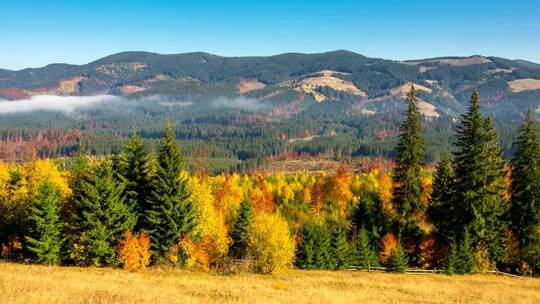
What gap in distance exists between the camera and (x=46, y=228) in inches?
1907

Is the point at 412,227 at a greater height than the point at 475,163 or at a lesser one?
lesser

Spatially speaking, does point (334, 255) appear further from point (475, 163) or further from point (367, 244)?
point (475, 163)

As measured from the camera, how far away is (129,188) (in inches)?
2023

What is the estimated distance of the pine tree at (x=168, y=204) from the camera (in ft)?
161

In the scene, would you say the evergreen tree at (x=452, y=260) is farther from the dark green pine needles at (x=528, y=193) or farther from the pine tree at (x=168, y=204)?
the pine tree at (x=168, y=204)

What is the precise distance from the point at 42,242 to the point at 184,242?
1424cm

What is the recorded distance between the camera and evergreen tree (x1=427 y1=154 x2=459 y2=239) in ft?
185

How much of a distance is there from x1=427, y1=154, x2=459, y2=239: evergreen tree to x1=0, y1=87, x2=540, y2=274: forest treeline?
0.50 ft

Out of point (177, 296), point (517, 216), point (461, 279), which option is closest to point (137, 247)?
point (177, 296)

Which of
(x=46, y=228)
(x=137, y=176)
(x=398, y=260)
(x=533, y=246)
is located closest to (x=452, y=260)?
(x=398, y=260)

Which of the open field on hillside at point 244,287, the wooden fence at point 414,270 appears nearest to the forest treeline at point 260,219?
the wooden fence at point 414,270

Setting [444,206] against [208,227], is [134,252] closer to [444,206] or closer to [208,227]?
[208,227]

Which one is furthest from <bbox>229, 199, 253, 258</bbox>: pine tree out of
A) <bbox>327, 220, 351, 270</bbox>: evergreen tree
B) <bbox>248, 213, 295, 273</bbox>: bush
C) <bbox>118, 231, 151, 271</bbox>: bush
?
<bbox>118, 231, 151, 271</bbox>: bush

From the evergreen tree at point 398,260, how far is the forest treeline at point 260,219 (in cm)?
15
